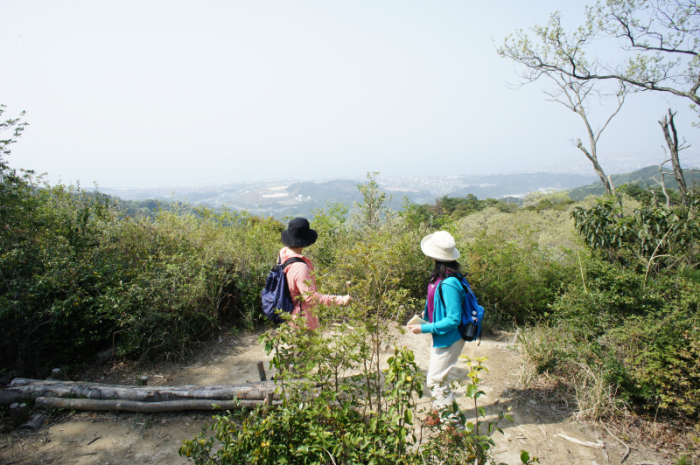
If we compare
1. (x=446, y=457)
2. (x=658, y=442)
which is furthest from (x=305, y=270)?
(x=658, y=442)

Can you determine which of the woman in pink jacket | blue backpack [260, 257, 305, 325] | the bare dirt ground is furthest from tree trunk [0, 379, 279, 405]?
the woman in pink jacket

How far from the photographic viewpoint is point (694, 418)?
128 inches

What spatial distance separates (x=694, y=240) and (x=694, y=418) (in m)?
3.48

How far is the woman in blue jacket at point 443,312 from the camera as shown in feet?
8.80

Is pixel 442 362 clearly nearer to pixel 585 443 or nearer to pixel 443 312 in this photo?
pixel 443 312

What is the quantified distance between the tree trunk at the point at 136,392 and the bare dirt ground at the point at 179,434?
7.0 inches

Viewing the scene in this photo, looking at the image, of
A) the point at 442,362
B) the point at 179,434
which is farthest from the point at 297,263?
the point at 179,434

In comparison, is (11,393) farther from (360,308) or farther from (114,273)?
(360,308)

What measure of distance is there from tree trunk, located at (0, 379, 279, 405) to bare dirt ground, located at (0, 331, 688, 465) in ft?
0.58

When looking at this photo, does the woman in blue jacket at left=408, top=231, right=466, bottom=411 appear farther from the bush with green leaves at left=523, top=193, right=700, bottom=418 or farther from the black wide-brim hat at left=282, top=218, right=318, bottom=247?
the bush with green leaves at left=523, top=193, right=700, bottom=418

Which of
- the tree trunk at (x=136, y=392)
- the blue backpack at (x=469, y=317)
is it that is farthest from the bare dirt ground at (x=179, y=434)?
the blue backpack at (x=469, y=317)

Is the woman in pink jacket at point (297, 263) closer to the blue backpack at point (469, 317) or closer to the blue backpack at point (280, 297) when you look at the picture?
the blue backpack at point (280, 297)

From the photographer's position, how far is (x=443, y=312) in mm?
2771

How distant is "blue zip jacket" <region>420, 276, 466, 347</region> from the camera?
2668 mm
